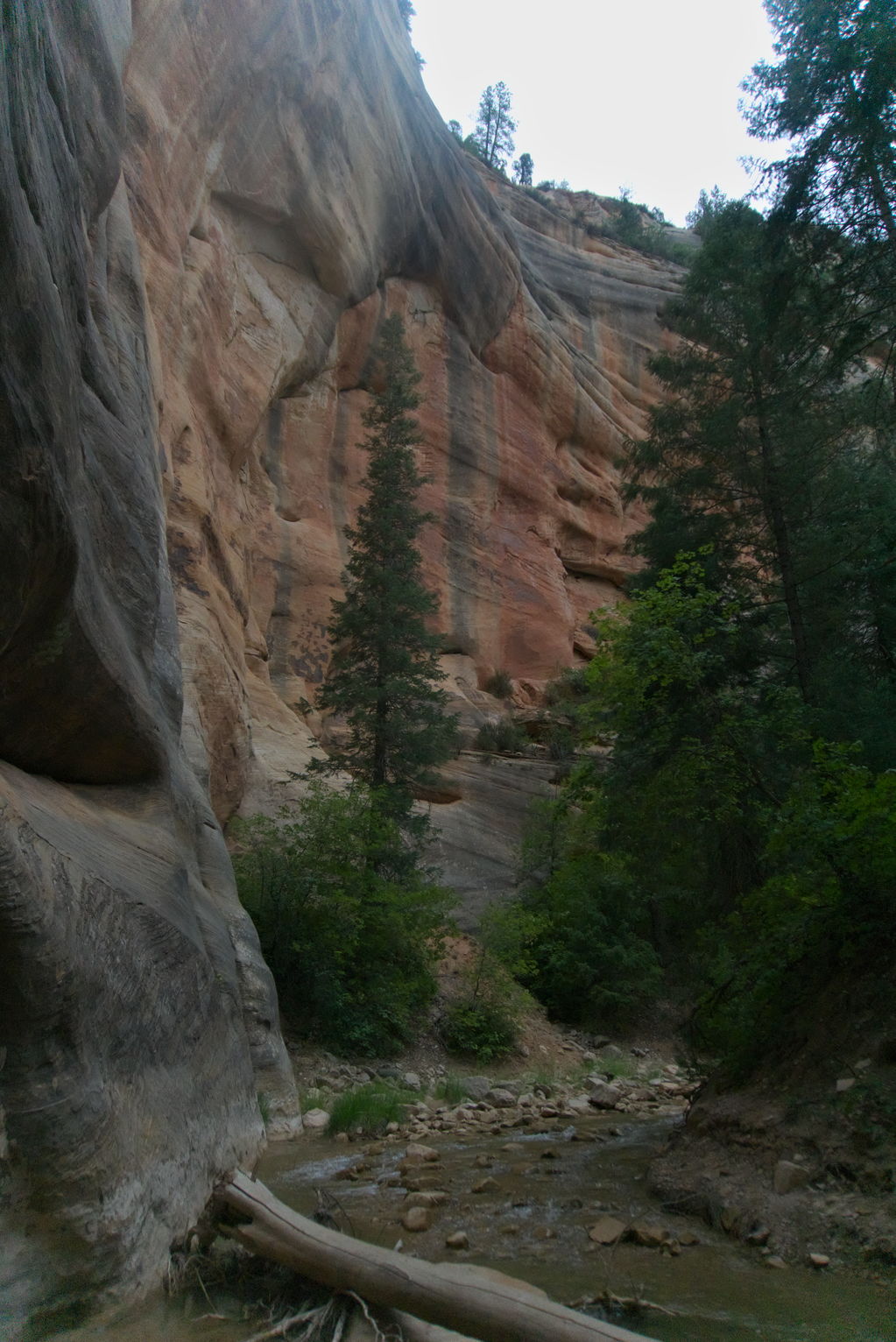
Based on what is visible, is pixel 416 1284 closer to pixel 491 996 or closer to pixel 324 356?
pixel 491 996

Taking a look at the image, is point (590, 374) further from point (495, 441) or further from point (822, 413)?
point (822, 413)

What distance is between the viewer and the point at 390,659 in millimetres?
19875

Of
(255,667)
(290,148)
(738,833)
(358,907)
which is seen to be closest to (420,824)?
(358,907)

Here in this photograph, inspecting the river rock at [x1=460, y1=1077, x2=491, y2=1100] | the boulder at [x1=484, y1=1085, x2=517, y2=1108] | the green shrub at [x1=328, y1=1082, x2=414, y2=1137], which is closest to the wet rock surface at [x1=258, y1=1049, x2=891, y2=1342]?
the green shrub at [x1=328, y1=1082, x2=414, y2=1137]

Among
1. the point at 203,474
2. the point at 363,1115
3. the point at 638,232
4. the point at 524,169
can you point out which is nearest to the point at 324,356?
the point at 203,474

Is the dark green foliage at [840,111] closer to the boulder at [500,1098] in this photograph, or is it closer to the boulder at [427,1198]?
the boulder at [427,1198]

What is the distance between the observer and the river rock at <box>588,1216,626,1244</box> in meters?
5.54

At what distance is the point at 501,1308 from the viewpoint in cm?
365

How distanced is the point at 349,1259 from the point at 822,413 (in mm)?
13595

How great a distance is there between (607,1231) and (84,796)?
475 cm

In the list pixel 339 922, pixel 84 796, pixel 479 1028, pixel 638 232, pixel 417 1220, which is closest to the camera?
pixel 417 1220

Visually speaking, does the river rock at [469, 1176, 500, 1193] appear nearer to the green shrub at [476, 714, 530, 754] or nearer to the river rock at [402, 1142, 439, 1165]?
the river rock at [402, 1142, 439, 1165]

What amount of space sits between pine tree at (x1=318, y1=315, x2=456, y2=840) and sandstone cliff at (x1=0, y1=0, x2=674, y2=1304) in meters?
1.59

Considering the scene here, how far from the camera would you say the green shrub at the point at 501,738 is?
26656mm
